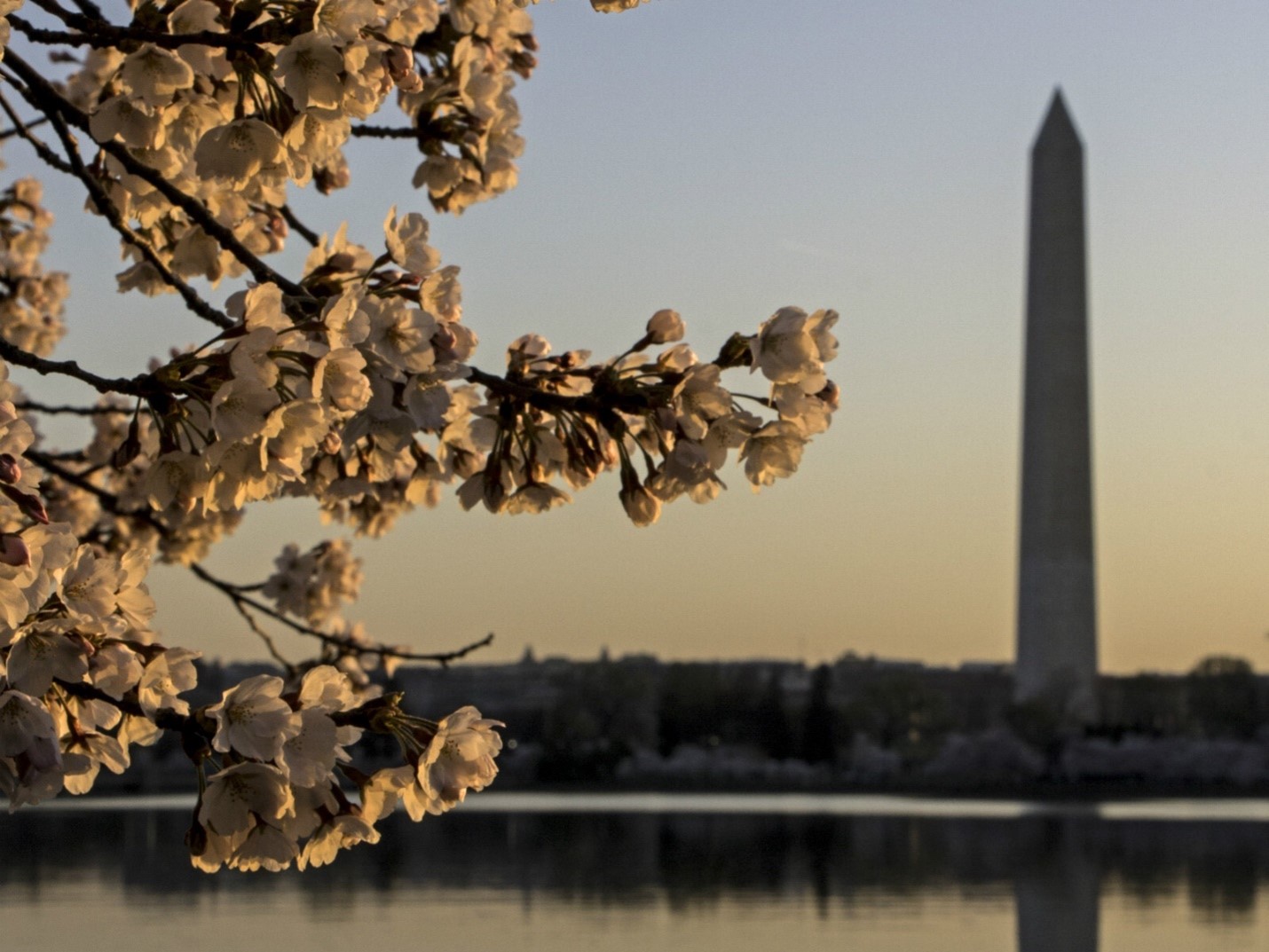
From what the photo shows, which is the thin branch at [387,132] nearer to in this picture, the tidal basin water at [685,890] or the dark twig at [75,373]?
the dark twig at [75,373]

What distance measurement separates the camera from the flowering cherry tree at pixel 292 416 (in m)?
2.31

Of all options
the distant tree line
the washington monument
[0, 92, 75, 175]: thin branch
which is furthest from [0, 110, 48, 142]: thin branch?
the distant tree line

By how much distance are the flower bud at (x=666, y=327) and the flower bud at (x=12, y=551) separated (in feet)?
3.18

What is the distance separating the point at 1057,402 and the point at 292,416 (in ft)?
156

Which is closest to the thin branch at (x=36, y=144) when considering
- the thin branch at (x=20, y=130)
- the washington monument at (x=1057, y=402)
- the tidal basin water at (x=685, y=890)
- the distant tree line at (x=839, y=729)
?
the thin branch at (x=20, y=130)

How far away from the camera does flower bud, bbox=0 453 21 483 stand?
2.12 m

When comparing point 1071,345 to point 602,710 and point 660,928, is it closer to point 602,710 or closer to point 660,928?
point 660,928

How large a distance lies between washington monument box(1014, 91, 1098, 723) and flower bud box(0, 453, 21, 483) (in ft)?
155

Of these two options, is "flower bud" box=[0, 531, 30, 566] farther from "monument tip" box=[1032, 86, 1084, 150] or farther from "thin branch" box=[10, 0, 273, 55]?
"monument tip" box=[1032, 86, 1084, 150]

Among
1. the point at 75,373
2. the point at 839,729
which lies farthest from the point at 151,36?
the point at 839,729

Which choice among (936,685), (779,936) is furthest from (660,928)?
(936,685)

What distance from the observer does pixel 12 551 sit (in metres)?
2.15

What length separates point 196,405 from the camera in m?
2.36

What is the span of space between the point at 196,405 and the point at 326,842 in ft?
1.77
